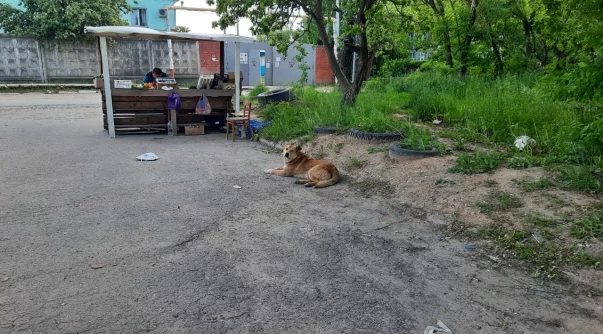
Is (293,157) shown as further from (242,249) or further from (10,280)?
(10,280)

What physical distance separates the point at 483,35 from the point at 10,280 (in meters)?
12.8

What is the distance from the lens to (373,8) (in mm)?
9250

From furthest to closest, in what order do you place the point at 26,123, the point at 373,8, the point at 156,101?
1. the point at 26,123
2. the point at 156,101
3. the point at 373,8

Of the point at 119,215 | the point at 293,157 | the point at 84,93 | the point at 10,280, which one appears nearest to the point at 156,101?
the point at 293,157

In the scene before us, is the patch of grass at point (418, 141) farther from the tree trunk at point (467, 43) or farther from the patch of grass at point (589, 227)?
the tree trunk at point (467, 43)

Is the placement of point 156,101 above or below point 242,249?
above

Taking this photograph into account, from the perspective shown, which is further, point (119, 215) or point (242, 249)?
point (119, 215)

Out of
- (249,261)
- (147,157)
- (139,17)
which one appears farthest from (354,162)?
(139,17)

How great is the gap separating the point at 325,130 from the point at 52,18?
1906cm

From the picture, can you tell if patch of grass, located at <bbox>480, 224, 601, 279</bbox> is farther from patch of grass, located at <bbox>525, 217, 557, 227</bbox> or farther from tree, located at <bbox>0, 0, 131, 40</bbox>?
tree, located at <bbox>0, 0, 131, 40</bbox>

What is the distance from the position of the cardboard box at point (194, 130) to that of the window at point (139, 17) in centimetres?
2171

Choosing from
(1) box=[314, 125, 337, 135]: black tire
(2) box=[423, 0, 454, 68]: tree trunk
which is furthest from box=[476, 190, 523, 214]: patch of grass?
(2) box=[423, 0, 454, 68]: tree trunk

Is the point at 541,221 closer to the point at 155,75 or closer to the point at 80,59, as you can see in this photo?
the point at 155,75

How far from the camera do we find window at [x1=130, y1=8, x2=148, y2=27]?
29562 millimetres
